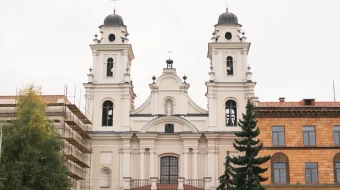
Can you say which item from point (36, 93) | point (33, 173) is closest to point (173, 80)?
point (36, 93)

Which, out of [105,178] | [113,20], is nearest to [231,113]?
[105,178]

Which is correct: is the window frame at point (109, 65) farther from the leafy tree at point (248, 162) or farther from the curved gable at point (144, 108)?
the leafy tree at point (248, 162)

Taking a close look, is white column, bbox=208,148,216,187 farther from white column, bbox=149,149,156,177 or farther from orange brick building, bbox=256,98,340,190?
orange brick building, bbox=256,98,340,190

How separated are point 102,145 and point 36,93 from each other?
14.0 metres

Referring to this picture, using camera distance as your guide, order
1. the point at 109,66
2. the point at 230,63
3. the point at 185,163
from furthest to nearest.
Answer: the point at 109,66
the point at 230,63
the point at 185,163

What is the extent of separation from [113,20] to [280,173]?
2333 cm

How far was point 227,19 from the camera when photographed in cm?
5872

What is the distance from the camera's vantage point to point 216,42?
5778 cm

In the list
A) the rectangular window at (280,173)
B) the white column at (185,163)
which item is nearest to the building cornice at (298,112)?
the rectangular window at (280,173)

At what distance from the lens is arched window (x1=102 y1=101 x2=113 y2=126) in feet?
187

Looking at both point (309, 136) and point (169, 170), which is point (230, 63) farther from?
point (309, 136)

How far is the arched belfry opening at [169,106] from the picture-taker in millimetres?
56469

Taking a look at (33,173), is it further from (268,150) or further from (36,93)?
(268,150)

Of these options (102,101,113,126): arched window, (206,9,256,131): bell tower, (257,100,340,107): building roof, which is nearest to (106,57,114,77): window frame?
(102,101,113,126): arched window
